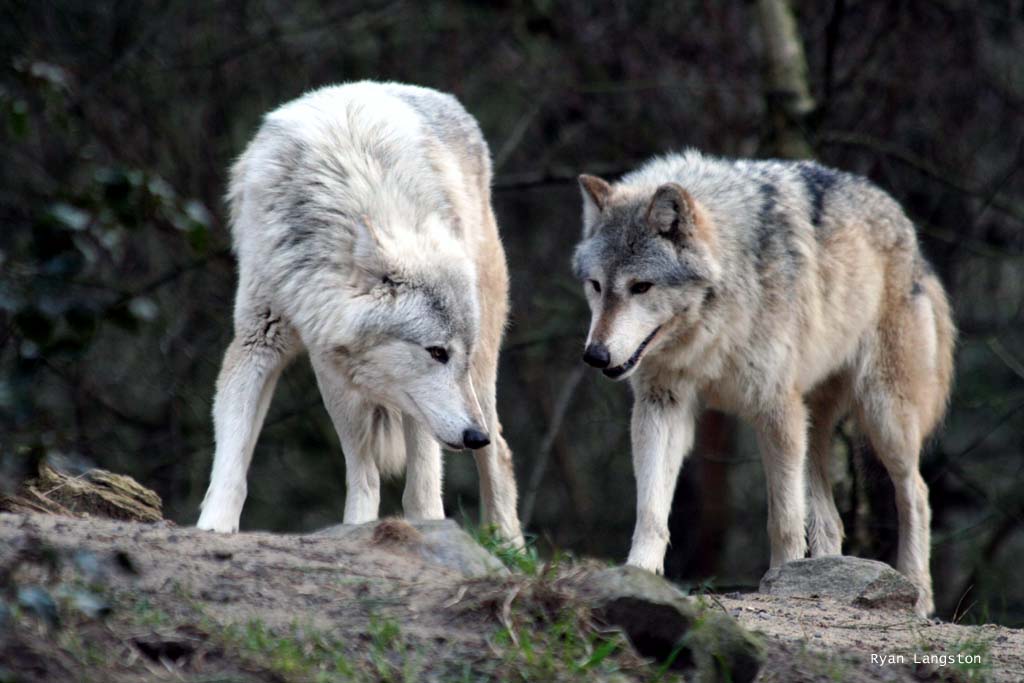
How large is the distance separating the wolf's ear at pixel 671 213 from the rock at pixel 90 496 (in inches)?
99.5

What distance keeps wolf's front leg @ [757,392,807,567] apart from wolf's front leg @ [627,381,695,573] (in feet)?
Answer: 1.29

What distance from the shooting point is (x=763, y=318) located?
6219mm

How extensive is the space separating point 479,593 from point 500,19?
27.1 feet

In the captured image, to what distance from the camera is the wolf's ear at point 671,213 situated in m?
6.07

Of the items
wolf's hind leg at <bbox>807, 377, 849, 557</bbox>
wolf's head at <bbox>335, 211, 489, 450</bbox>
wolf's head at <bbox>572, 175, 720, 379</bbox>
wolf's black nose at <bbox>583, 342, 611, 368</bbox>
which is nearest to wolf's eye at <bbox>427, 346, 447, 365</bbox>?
wolf's head at <bbox>335, 211, 489, 450</bbox>

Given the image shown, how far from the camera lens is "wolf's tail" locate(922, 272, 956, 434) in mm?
7445

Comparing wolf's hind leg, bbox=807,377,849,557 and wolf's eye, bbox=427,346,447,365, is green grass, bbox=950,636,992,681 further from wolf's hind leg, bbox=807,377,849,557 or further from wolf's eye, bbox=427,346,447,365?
wolf's hind leg, bbox=807,377,849,557

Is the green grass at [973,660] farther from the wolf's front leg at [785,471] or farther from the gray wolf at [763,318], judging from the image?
the wolf's front leg at [785,471]

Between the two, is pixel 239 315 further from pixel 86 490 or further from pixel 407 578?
A: pixel 407 578

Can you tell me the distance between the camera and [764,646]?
3.58m

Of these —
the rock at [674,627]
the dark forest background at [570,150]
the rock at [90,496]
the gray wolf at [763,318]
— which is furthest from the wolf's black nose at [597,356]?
the dark forest background at [570,150]

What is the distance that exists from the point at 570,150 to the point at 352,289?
257 inches

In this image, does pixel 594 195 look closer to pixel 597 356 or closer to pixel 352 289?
pixel 597 356

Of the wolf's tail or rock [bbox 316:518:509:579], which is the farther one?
the wolf's tail
